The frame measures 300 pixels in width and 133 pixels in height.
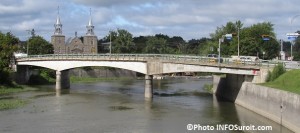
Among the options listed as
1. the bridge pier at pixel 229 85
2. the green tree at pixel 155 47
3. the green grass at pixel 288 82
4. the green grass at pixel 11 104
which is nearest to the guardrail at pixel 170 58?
the bridge pier at pixel 229 85

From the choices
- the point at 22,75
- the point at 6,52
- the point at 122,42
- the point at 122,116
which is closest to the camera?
the point at 122,116

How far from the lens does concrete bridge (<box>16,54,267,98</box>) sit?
209 feet

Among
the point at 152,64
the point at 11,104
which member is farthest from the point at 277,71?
the point at 11,104

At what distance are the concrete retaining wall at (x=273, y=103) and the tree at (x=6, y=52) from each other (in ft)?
161

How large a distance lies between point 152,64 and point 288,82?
27.3m

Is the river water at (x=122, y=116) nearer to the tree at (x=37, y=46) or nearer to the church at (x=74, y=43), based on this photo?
the tree at (x=37, y=46)

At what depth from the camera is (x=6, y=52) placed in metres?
98.5

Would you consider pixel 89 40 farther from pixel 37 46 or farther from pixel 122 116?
pixel 122 116

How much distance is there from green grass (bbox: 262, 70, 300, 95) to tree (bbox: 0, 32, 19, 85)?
181 ft

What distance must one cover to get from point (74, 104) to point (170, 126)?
2306cm

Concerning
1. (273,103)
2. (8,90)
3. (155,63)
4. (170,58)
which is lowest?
(8,90)

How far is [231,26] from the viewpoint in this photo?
12962cm

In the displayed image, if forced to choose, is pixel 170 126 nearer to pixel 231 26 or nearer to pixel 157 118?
pixel 157 118

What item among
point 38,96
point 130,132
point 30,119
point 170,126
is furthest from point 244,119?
point 38,96
